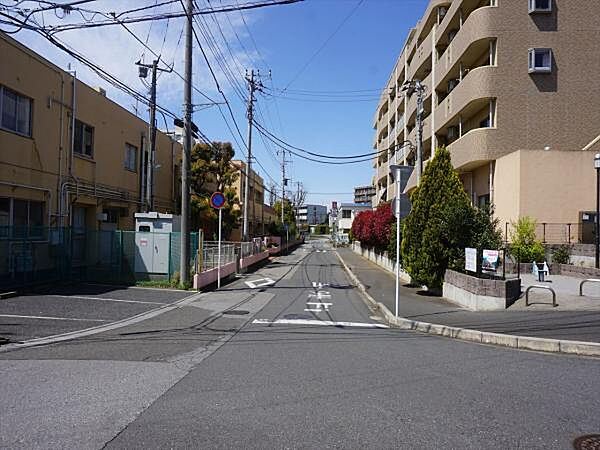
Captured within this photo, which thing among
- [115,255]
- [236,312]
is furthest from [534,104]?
[115,255]

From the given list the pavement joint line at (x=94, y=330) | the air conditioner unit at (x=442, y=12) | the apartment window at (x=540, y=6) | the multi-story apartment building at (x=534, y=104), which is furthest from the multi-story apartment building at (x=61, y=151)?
the air conditioner unit at (x=442, y=12)

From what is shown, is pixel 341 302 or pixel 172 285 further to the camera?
pixel 172 285

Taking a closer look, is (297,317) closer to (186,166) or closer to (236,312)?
(236,312)

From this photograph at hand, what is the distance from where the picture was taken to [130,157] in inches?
965

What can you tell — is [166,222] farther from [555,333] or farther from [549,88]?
[549,88]

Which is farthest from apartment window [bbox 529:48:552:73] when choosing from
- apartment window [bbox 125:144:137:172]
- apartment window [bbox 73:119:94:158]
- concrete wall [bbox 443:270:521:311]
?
apartment window [bbox 73:119:94:158]

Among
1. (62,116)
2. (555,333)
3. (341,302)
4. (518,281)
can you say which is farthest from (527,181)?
(62,116)

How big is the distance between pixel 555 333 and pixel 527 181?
12.5m

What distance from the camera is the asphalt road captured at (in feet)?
14.3

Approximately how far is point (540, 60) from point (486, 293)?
15.2 m

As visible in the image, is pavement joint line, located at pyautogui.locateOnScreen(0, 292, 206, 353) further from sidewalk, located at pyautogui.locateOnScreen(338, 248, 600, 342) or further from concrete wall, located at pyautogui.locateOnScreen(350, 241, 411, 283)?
concrete wall, located at pyautogui.locateOnScreen(350, 241, 411, 283)

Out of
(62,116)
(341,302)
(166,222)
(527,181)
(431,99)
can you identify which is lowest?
(341,302)

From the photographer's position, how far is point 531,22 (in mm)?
22984

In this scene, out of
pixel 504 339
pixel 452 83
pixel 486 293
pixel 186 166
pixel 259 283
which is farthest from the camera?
pixel 452 83
